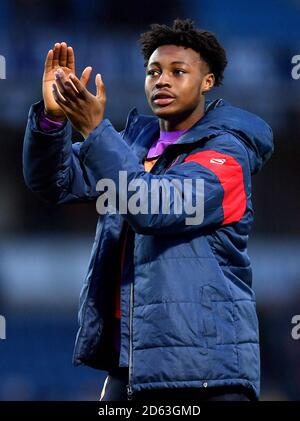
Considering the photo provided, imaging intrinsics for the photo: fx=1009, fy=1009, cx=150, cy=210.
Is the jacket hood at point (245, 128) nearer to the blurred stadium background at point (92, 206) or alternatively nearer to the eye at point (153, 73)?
the eye at point (153, 73)

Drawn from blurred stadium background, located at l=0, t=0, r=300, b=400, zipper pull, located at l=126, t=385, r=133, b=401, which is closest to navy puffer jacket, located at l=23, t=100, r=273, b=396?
zipper pull, located at l=126, t=385, r=133, b=401

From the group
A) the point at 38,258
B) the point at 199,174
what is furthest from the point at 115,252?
the point at 38,258

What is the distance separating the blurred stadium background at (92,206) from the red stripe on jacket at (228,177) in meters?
2.01

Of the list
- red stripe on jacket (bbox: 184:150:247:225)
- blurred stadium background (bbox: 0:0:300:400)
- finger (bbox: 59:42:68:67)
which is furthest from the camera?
blurred stadium background (bbox: 0:0:300:400)

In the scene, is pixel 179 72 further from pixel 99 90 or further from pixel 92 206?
pixel 92 206

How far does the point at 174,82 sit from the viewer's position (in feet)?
7.43

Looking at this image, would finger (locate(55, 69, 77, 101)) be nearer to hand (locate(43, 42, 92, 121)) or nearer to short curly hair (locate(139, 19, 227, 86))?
hand (locate(43, 42, 92, 121))

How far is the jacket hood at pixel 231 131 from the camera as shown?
224 centimetres

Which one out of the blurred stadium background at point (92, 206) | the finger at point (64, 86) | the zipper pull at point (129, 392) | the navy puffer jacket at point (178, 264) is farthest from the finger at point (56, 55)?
the blurred stadium background at point (92, 206)

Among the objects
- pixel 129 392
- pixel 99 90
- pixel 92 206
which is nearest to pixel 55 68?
pixel 99 90

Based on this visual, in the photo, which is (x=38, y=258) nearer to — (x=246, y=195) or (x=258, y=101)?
(x=258, y=101)

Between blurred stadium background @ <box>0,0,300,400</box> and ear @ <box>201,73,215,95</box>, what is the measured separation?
6.21 feet

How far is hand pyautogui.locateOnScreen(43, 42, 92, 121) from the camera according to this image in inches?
88.7

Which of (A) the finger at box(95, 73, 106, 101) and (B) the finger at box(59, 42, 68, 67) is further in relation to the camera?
(B) the finger at box(59, 42, 68, 67)
